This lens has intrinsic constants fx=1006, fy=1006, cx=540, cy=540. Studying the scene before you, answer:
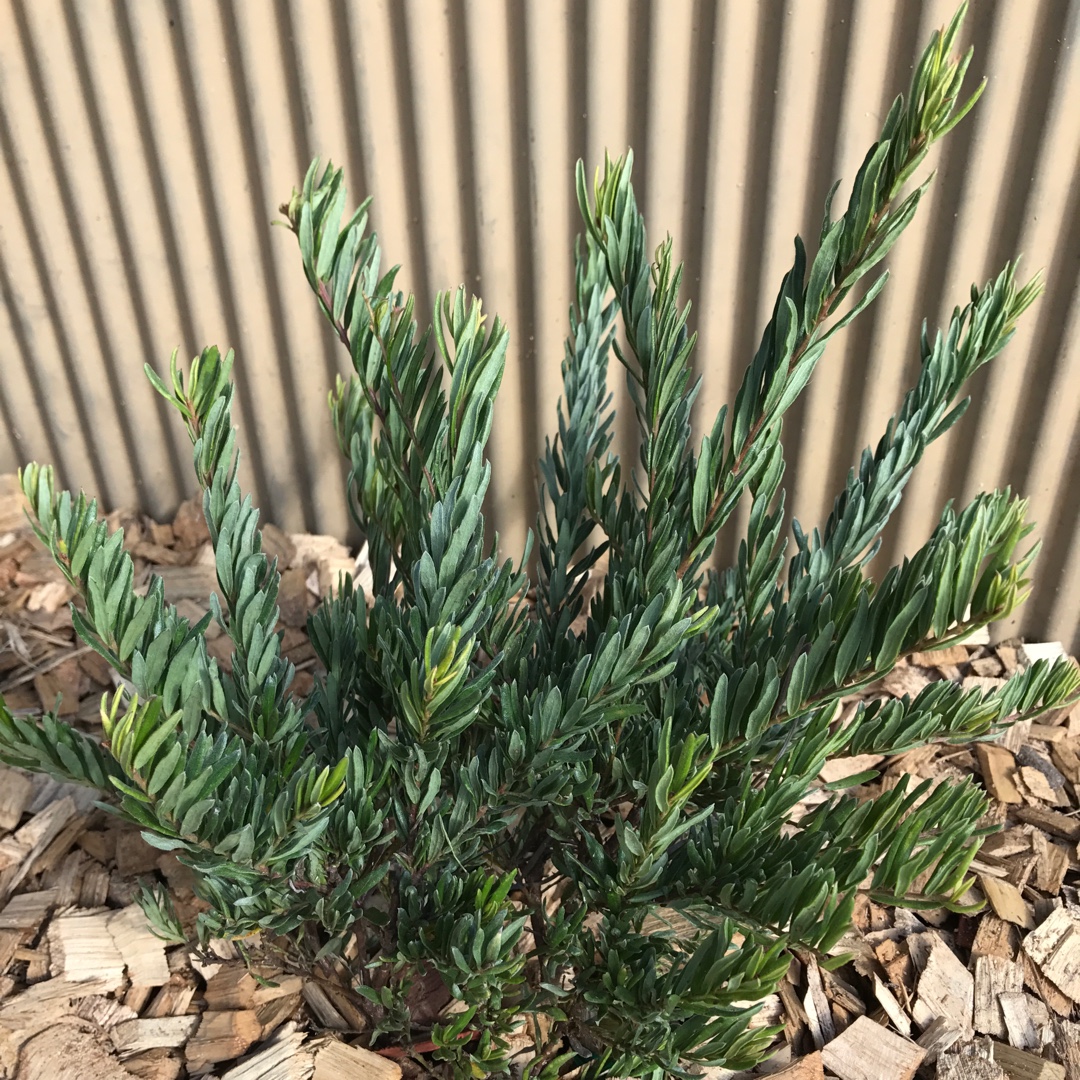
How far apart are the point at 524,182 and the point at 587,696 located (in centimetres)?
97

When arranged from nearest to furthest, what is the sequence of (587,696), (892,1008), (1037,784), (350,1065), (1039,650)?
(587,696) → (350,1065) → (892,1008) → (1037,784) → (1039,650)

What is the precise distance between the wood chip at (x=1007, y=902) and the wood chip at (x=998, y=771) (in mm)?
155

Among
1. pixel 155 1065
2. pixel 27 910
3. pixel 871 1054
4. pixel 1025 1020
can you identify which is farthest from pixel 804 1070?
pixel 27 910

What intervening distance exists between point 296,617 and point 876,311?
3.56 ft

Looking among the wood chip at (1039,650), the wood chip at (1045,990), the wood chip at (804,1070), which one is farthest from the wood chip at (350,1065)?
the wood chip at (1039,650)

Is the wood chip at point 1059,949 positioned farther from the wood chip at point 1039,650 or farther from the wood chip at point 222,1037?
the wood chip at point 222,1037

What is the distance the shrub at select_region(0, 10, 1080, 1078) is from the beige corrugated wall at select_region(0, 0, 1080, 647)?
1.54 ft

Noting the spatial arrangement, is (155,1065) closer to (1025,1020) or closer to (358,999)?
(358,999)

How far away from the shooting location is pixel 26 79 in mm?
1649

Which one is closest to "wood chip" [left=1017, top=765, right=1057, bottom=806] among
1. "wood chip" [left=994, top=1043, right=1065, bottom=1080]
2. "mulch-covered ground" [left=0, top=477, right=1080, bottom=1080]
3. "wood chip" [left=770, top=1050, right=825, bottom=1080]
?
"mulch-covered ground" [left=0, top=477, right=1080, bottom=1080]

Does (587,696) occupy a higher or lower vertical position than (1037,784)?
higher

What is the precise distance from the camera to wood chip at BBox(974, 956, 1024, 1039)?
1227mm

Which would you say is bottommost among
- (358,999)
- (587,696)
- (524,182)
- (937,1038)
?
(937,1038)

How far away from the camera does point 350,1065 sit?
1.13m
